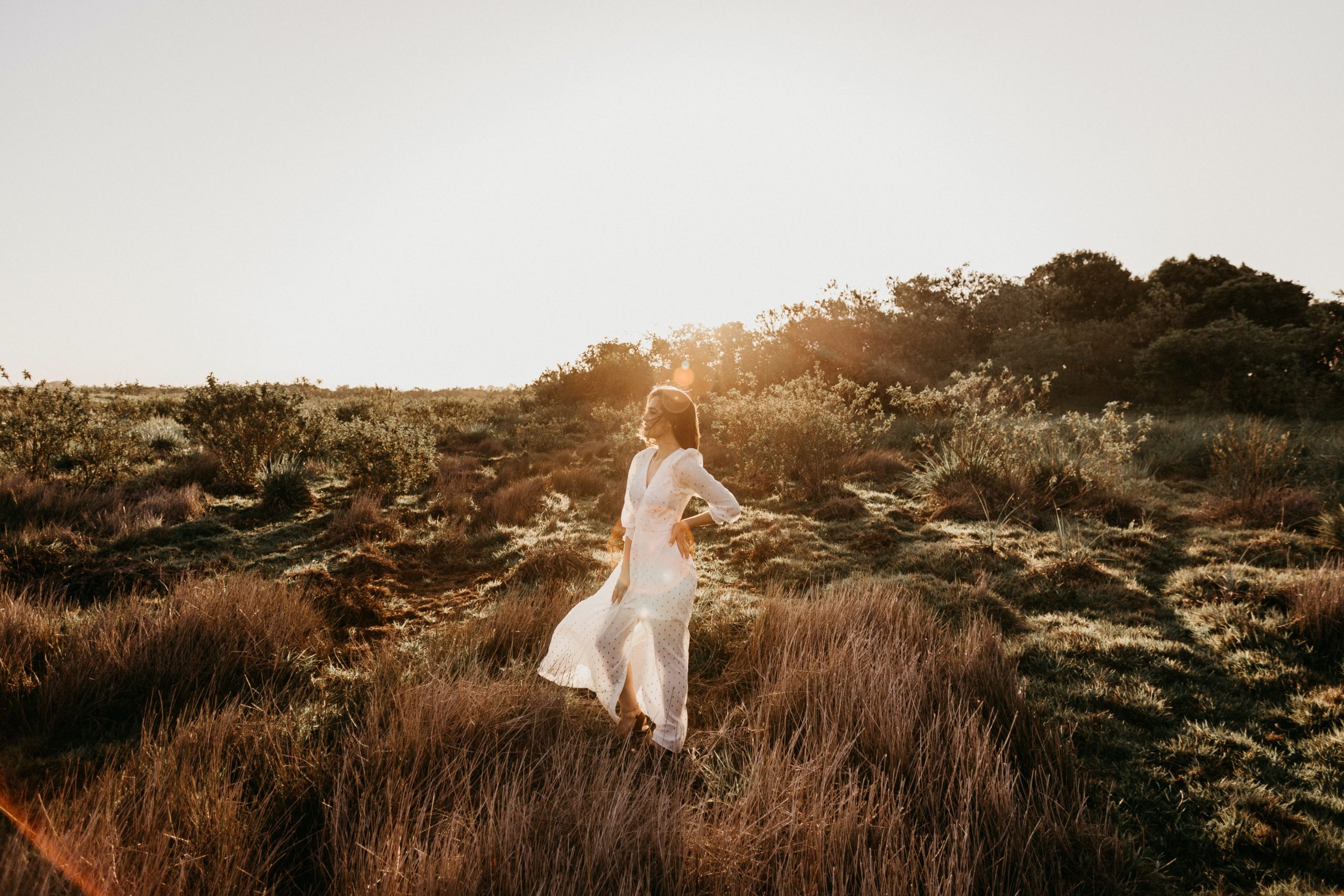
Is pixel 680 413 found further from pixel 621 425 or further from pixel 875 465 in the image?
Result: pixel 621 425

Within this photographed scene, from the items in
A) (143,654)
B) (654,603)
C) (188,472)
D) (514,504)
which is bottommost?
(514,504)

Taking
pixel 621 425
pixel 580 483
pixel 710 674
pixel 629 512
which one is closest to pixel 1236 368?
pixel 621 425

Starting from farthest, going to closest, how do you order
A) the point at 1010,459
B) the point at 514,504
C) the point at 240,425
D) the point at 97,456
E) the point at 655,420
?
the point at 240,425, the point at 514,504, the point at 97,456, the point at 1010,459, the point at 655,420

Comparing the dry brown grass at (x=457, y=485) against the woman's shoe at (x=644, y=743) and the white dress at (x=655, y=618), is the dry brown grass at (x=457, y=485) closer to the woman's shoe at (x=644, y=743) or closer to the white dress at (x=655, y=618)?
the white dress at (x=655, y=618)

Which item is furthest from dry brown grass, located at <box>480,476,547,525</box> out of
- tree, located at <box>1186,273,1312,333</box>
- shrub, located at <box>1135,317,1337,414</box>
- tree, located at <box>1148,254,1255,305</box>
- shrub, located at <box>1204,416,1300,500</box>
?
tree, located at <box>1148,254,1255,305</box>

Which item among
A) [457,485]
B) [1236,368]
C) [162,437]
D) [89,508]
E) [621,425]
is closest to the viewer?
[89,508]

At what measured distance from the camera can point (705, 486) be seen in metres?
3.21

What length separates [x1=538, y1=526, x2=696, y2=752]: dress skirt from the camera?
318cm

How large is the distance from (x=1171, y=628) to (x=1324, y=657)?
0.89m

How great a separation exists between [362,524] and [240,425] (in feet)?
15.0

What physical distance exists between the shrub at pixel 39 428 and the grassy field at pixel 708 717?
1.45 meters

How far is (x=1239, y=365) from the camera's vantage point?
18844 millimetres

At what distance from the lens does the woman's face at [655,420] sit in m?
3.28

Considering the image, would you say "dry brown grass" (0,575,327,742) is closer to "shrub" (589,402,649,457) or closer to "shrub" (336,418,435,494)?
"shrub" (336,418,435,494)
